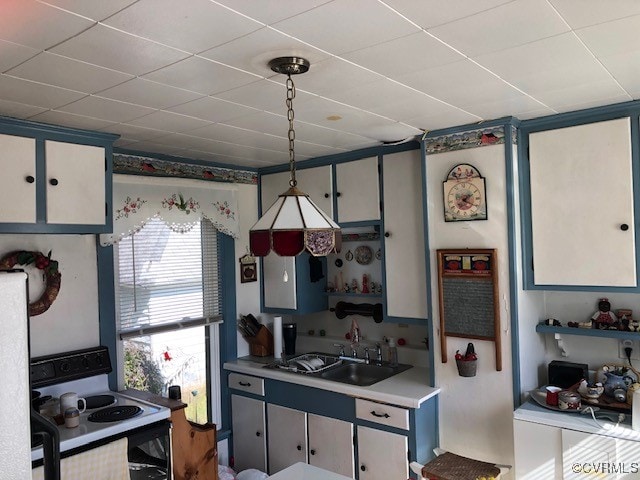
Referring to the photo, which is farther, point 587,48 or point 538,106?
point 538,106

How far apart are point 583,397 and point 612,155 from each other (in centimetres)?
128

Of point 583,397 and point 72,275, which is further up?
point 72,275

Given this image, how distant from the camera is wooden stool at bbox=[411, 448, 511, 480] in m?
2.74

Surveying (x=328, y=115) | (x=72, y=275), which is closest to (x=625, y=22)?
(x=328, y=115)

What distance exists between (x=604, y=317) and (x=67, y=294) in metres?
3.10

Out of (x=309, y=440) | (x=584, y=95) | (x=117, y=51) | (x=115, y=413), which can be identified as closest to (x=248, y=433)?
(x=309, y=440)

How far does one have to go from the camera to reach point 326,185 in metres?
3.76

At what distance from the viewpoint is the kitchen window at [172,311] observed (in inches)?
133

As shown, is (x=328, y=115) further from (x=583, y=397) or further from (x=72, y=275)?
(x=583, y=397)

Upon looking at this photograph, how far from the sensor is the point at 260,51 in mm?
1721

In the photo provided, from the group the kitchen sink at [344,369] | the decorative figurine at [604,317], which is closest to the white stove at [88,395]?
the kitchen sink at [344,369]

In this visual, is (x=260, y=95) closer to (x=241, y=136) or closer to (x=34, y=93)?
(x=241, y=136)

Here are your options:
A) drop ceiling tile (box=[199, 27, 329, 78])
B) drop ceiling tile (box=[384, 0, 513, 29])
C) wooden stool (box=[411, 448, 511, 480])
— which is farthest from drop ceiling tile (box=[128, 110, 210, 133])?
wooden stool (box=[411, 448, 511, 480])

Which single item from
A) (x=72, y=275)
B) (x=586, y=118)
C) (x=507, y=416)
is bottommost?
(x=507, y=416)
